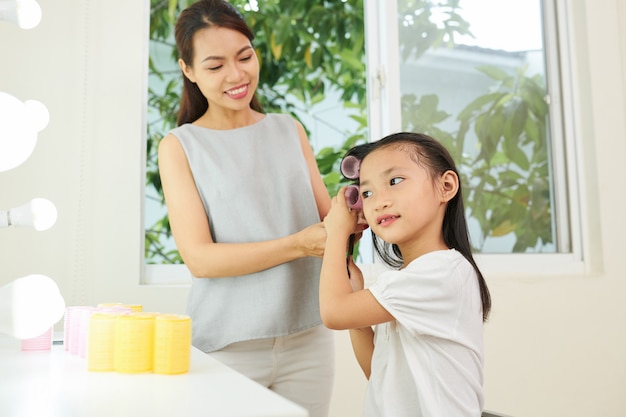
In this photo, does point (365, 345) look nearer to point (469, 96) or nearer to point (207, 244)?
point (207, 244)

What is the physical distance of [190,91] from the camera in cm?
153

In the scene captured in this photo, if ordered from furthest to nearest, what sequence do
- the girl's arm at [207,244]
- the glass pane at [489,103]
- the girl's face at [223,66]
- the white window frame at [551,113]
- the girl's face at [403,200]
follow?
the glass pane at [489,103]
the white window frame at [551,113]
the girl's face at [223,66]
the girl's arm at [207,244]
the girl's face at [403,200]

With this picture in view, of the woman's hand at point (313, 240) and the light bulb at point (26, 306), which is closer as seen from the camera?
the light bulb at point (26, 306)

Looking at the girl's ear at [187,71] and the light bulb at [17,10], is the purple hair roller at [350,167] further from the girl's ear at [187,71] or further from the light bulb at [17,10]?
the light bulb at [17,10]

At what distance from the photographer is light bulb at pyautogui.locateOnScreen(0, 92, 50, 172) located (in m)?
0.60

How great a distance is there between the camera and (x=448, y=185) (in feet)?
4.04

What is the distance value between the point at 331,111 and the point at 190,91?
1.19 meters

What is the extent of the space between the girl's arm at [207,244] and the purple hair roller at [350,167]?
0.42 feet

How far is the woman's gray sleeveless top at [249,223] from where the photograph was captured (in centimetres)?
133

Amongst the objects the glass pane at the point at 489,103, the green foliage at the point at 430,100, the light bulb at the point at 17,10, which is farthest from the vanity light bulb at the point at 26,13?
the glass pane at the point at 489,103

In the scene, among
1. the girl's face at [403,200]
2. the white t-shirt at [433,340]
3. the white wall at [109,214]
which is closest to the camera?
the white t-shirt at [433,340]

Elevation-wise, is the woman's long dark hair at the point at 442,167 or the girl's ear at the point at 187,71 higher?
the girl's ear at the point at 187,71

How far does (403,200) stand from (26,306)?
28.0 inches

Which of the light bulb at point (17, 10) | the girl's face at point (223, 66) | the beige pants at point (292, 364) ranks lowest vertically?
the beige pants at point (292, 364)
